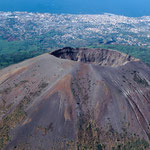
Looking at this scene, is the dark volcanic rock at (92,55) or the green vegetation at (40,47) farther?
the green vegetation at (40,47)

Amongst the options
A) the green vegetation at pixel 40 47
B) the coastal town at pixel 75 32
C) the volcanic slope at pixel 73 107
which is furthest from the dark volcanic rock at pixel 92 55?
the coastal town at pixel 75 32

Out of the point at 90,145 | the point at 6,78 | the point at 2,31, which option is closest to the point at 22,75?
the point at 6,78

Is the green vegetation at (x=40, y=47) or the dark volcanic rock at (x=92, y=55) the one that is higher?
the dark volcanic rock at (x=92, y=55)

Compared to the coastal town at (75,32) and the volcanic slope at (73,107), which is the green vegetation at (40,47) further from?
the volcanic slope at (73,107)

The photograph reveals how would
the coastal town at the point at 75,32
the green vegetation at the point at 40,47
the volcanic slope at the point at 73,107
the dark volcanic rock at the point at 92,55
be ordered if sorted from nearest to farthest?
the volcanic slope at the point at 73,107 < the dark volcanic rock at the point at 92,55 < the green vegetation at the point at 40,47 < the coastal town at the point at 75,32

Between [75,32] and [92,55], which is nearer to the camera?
[92,55]

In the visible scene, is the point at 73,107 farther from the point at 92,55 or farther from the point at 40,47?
the point at 40,47

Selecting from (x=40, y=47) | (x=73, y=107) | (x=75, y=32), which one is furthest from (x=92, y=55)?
(x=75, y=32)

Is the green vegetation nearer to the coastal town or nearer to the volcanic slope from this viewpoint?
the coastal town

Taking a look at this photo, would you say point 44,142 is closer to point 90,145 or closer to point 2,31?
point 90,145
